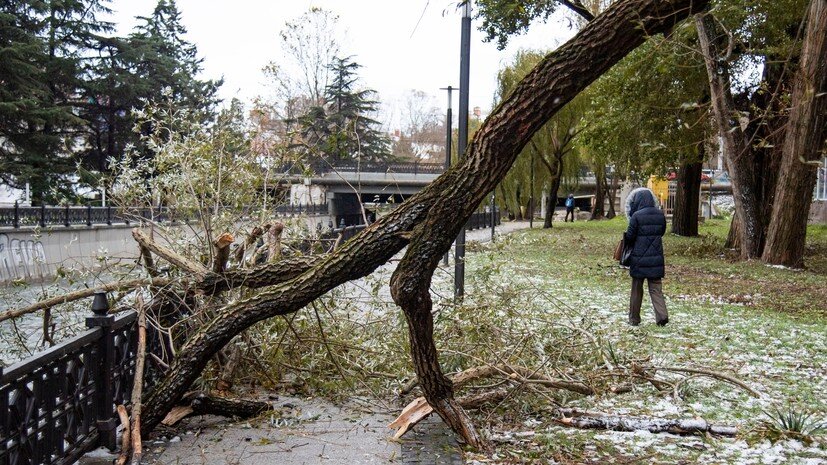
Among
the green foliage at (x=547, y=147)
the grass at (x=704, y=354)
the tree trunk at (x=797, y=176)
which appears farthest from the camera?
the green foliage at (x=547, y=147)

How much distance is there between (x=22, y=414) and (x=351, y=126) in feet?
14.1

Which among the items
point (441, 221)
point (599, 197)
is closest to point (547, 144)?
point (599, 197)

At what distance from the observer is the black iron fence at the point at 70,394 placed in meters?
3.84

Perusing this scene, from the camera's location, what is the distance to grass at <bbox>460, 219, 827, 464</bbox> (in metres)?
5.10

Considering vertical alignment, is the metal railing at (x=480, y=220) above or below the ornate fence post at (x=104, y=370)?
below

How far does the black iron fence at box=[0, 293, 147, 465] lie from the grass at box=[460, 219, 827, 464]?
2645 mm

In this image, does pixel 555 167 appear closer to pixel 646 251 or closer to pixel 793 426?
pixel 646 251

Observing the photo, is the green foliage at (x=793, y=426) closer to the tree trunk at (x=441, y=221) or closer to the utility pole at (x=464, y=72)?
the tree trunk at (x=441, y=221)

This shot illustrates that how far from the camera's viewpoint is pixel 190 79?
1795 inches

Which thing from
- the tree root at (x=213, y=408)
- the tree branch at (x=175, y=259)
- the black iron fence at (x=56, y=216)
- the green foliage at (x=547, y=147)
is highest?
the green foliage at (x=547, y=147)

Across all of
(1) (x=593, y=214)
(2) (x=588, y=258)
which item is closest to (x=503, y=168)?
(2) (x=588, y=258)

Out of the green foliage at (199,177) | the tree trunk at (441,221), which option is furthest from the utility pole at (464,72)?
the tree trunk at (441,221)

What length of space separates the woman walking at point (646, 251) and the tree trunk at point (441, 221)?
5.35 meters

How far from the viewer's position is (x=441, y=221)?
4613mm
